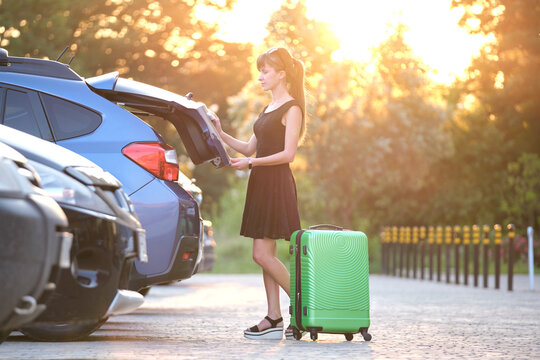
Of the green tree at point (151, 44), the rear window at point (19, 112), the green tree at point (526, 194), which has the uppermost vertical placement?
Result: the green tree at point (151, 44)

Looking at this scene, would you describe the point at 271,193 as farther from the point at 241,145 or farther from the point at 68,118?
the point at 68,118

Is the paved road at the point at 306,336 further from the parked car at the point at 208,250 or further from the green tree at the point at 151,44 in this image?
the green tree at the point at 151,44

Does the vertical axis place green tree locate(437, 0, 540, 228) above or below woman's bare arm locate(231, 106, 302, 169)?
above

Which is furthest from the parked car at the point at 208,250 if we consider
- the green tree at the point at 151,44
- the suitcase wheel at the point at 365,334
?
the green tree at the point at 151,44

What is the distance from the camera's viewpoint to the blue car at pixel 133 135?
7.46 meters

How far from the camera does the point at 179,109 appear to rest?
25.8ft

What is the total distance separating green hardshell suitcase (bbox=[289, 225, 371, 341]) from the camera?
781cm

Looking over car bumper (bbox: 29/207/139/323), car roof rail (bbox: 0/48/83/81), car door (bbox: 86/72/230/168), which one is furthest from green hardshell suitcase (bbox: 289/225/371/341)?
car bumper (bbox: 29/207/139/323)

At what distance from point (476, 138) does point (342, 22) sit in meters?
8.92

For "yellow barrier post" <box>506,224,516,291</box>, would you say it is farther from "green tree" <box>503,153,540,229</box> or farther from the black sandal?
"green tree" <box>503,153,540,229</box>

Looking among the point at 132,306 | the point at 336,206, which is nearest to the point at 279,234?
the point at 132,306

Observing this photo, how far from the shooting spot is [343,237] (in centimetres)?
795

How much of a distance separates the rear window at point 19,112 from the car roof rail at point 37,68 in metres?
0.20

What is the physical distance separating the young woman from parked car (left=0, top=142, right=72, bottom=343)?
3543 millimetres
